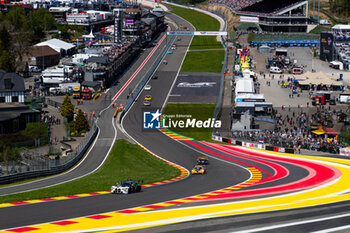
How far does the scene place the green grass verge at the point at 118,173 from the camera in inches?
1523

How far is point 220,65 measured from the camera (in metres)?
117

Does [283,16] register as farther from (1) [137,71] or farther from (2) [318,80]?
(2) [318,80]

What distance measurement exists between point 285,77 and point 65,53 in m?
47.9

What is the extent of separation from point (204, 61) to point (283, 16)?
4086cm

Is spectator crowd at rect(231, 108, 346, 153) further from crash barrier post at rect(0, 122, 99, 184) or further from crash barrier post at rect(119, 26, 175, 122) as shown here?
crash barrier post at rect(0, 122, 99, 184)

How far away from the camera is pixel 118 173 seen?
48656mm

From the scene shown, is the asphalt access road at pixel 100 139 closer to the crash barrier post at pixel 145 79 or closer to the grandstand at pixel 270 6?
the crash barrier post at pixel 145 79

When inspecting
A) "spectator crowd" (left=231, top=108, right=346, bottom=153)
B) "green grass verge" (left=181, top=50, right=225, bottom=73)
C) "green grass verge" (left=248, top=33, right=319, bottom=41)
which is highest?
"green grass verge" (left=248, top=33, right=319, bottom=41)

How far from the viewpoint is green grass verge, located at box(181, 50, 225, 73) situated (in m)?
114

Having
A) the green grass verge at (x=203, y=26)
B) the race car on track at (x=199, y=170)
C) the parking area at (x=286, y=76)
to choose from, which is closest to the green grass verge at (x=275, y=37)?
the parking area at (x=286, y=76)

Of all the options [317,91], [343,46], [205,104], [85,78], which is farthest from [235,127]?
[343,46]

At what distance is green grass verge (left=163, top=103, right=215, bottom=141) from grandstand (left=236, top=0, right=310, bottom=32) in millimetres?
72628

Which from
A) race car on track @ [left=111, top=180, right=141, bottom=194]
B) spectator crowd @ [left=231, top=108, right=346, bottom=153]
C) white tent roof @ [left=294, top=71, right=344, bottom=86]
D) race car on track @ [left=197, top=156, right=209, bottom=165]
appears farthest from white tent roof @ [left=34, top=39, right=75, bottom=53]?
race car on track @ [left=111, top=180, right=141, bottom=194]

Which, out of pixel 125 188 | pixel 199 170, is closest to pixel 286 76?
pixel 199 170
